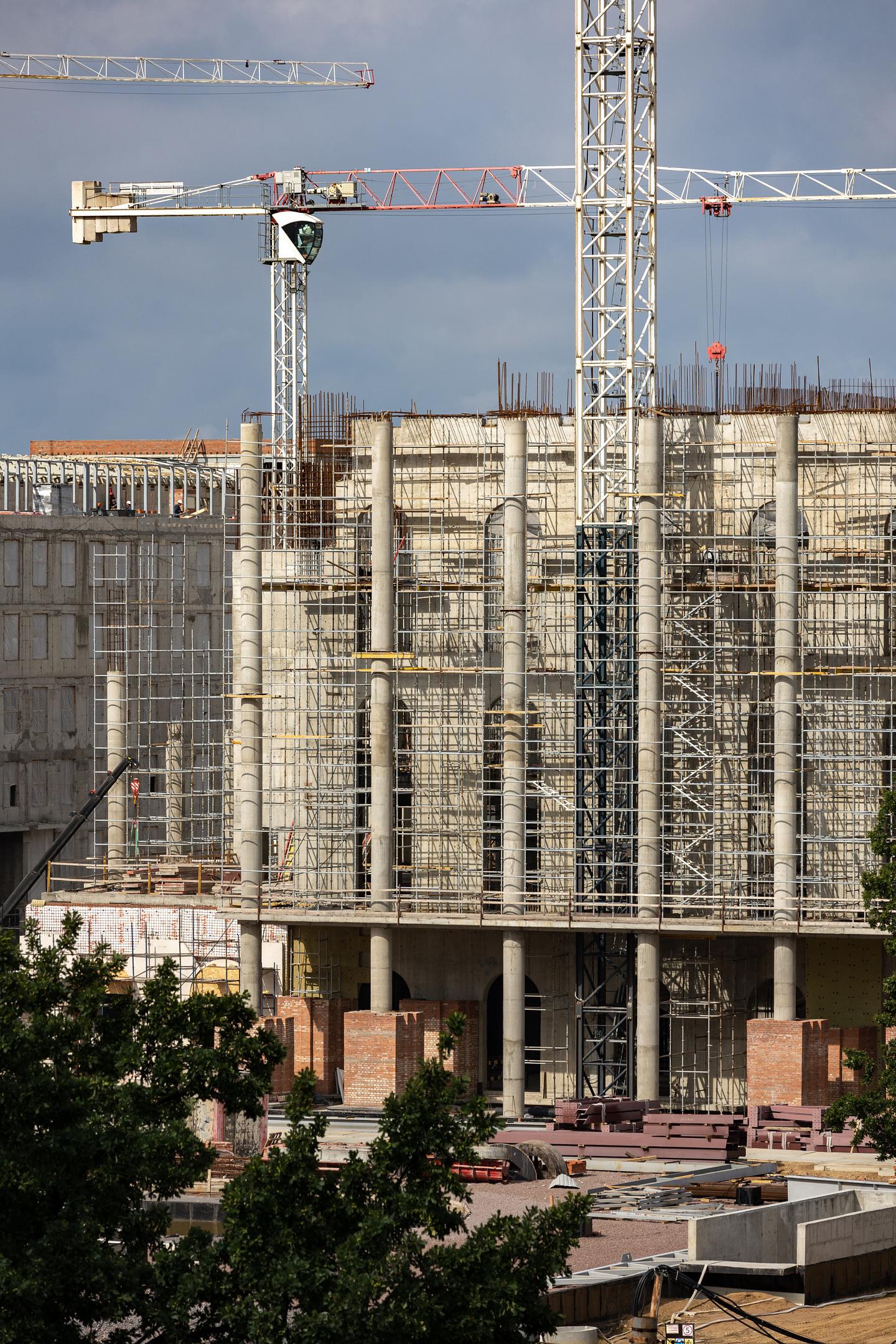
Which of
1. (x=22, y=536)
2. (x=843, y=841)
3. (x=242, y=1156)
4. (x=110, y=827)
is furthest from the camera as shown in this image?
(x=22, y=536)

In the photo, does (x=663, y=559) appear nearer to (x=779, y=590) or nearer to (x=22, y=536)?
(x=779, y=590)

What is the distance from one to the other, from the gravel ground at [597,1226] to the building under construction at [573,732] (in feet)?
24.7

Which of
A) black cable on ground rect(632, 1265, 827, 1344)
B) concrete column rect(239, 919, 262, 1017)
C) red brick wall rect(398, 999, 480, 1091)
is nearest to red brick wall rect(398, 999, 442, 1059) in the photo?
red brick wall rect(398, 999, 480, 1091)

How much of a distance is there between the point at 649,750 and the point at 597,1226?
13767mm

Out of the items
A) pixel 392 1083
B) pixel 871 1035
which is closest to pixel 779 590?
pixel 871 1035

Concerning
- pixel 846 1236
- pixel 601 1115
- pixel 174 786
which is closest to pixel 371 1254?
pixel 846 1236

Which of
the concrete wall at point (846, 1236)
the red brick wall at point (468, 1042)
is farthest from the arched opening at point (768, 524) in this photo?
the concrete wall at point (846, 1236)

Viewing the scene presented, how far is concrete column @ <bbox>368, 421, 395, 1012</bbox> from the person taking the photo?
56.5m

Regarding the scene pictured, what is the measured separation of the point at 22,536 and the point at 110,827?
20.9 m

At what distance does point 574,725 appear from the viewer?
57.8m

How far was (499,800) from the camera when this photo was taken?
59562mm

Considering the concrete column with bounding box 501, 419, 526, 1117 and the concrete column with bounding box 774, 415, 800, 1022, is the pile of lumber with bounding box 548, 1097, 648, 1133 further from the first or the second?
the concrete column with bounding box 774, 415, 800, 1022

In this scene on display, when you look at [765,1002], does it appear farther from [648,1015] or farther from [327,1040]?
[327,1040]

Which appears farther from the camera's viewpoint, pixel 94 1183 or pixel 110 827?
pixel 110 827
